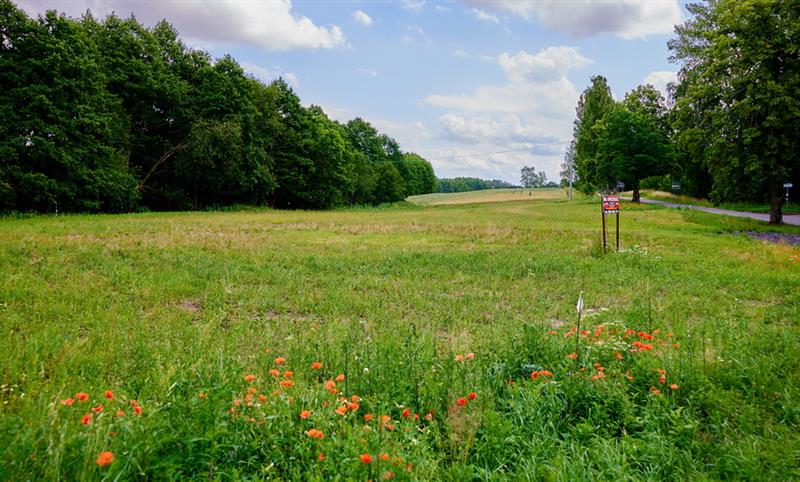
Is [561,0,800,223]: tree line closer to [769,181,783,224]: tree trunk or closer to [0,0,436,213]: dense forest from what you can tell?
[769,181,783,224]: tree trunk

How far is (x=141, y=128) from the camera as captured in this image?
43.4m

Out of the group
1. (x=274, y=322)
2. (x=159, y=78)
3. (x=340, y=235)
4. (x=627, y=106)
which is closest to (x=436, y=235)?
(x=340, y=235)

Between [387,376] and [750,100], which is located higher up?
[750,100]

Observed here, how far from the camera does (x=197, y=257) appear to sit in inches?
529

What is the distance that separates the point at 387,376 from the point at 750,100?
28077 mm

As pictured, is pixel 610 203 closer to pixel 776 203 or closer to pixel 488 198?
pixel 776 203

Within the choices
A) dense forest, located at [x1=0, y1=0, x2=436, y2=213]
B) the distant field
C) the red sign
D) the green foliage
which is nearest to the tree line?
the green foliage

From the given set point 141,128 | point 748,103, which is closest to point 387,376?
point 748,103

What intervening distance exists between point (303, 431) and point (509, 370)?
2.62 m

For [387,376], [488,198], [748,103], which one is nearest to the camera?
[387,376]

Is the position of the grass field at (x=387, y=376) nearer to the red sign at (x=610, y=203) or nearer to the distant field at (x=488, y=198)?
the red sign at (x=610, y=203)

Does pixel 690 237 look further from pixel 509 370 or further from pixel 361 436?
pixel 361 436

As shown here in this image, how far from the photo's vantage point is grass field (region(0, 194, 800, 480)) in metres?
3.01

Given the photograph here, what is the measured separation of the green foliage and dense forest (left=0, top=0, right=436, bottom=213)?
129ft
